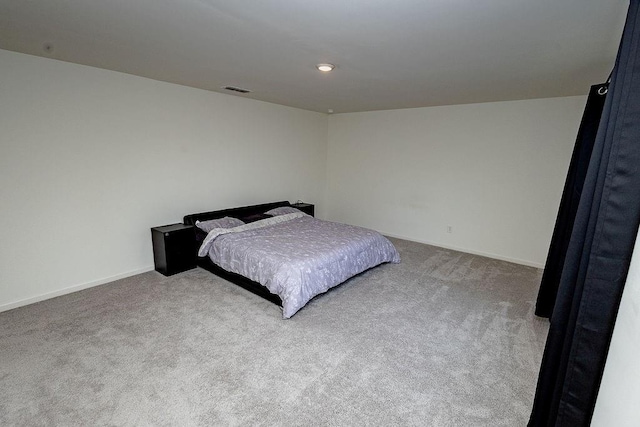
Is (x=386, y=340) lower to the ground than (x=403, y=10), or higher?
lower

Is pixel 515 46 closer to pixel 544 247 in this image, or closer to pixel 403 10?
pixel 403 10

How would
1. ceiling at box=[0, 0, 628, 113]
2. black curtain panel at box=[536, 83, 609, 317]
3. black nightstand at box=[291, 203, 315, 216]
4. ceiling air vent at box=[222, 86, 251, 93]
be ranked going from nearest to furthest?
ceiling at box=[0, 0, 628, 113] → black curtain panel at box=[536, 83, 609, 317] → ceiling air vent at box=[222, 86, 251, 93] → black nightstand at box=[291, 203, 315, 216]

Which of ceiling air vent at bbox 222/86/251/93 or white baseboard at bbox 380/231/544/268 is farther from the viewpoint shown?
white baseboard at bbox 380/231/544/268

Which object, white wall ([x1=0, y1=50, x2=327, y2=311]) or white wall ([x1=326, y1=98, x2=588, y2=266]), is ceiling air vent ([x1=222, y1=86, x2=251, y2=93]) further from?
white wall ([x1=326, y1=98, x2=588, y2=266])

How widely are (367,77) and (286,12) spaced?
5.08ft

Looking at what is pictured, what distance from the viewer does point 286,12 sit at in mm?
1747

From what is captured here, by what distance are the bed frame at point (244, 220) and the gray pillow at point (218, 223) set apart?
84 millimetres

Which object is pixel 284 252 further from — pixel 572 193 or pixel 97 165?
pixel 572 193

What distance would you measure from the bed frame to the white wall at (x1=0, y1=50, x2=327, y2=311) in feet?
0.63

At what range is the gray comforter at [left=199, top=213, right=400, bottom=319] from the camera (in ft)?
9.98

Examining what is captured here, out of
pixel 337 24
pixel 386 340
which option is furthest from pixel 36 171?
pixel 386 340

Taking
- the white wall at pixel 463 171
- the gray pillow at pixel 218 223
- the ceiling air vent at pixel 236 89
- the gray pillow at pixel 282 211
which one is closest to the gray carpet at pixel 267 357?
the gray pillow at pixel 218 223

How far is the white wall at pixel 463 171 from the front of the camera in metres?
4.12

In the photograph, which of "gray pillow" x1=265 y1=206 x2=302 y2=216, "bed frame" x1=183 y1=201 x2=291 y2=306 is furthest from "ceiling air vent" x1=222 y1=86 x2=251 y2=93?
"gray pillow" x1=265 y1=206 x2=302 y2=216
